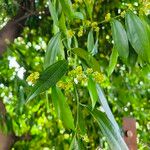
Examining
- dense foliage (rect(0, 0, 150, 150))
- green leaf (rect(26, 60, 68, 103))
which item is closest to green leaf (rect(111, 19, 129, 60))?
dense foliage (rect(0, 0, 150, 150))

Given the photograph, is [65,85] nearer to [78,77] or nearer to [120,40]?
[78,77]

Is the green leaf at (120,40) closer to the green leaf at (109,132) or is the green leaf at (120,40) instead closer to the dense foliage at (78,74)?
the dense foliage at (78,74)

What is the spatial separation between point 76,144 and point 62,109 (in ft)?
0.19

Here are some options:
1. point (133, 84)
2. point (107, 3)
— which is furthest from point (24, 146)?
point (107, 3)

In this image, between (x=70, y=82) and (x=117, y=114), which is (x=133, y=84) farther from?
(x=70, y=82)

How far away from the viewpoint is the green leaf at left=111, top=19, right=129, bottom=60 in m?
0.63

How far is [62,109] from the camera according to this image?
551mm

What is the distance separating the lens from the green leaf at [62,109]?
543 millimetres

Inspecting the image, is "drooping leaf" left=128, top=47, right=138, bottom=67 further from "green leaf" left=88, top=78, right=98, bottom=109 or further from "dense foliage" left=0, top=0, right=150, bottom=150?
"green leaf" left=88, top=78, right=98, bottom=109

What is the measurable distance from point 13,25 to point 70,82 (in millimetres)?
985

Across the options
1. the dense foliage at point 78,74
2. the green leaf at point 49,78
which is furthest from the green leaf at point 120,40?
the green leaf at point 49,78

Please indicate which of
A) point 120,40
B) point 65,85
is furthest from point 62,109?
point 120,40

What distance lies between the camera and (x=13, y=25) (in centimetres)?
151

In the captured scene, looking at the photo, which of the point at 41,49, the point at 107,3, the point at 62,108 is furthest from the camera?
the point at 41,49
